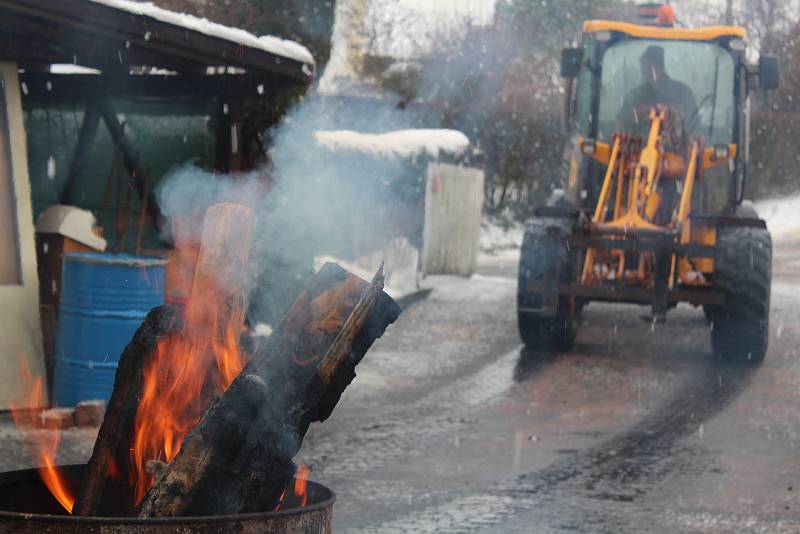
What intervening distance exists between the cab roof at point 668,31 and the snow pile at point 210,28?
4.16 m

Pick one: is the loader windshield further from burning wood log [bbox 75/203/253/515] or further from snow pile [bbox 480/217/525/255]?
snow pile [bbox 480/217/525/255]

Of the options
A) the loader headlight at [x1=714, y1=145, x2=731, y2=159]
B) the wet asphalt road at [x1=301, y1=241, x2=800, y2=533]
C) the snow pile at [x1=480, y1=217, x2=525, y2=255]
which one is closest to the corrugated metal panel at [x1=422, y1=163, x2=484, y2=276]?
the wet asphalt road at [x1=301, y1=241, x2=800, y2=533]

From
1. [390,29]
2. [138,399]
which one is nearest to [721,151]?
[138,399]

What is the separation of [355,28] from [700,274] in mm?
20486

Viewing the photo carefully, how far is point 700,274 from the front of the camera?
37.2 ft

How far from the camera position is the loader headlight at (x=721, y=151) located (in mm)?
11969

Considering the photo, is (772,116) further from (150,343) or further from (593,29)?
(150,343)

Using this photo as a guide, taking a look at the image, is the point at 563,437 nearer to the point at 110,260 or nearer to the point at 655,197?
the point at 110,260

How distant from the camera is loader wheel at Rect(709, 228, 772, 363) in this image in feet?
35.6

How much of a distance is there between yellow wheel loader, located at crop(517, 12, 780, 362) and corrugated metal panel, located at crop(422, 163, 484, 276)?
443 centimetres

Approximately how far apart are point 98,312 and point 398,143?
11.2 meters

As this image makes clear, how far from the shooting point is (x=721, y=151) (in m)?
12.0

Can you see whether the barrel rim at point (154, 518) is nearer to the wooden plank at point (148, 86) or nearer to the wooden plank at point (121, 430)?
the wooden plank at point (121, 430)

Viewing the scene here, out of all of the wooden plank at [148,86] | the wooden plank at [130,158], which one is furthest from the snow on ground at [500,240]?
the wooden plank at [148,86]
